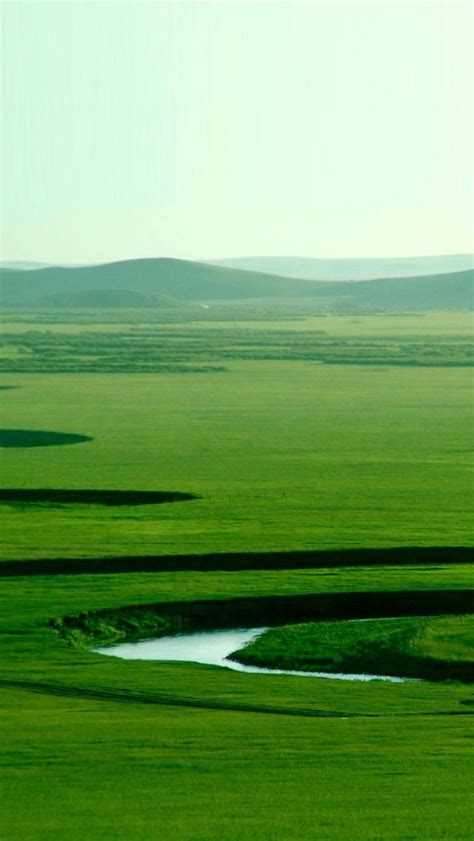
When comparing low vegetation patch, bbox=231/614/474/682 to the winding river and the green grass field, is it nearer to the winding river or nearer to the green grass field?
the winding river

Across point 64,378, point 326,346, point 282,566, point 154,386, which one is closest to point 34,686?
point 282,566

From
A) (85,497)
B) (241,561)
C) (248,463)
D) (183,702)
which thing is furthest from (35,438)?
(183,702)

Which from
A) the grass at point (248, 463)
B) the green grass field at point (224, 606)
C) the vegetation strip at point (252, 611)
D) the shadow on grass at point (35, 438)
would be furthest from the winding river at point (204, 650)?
the shadow on grass at point (35, 438)

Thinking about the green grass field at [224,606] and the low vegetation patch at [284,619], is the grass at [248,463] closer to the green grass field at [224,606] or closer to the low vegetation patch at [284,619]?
the green grass field at [224,606]

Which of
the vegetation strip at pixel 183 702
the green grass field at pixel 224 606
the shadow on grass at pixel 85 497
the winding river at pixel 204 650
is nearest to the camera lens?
the green grass field at pixel 224 606

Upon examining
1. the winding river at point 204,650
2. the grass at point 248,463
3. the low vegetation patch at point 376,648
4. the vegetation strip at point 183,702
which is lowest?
the winding river at point 204,650

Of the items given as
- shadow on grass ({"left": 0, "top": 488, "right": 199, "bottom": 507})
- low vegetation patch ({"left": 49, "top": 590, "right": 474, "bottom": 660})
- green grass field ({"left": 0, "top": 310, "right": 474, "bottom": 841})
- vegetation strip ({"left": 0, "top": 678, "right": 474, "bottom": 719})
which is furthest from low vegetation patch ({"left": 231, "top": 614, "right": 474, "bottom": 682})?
shadow on grass ({"left": 0, "top": 488, "right": 199, "bottom": 507})

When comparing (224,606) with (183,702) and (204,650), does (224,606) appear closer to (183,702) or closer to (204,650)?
(204,650)
